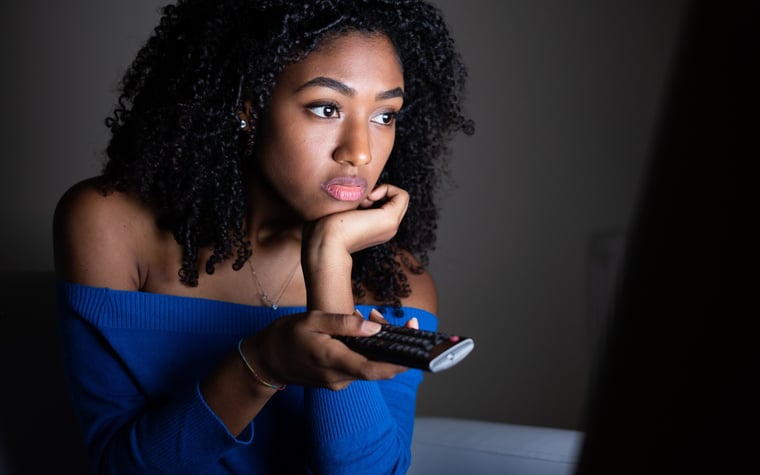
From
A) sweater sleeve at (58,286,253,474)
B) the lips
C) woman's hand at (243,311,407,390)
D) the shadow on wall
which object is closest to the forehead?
the lips

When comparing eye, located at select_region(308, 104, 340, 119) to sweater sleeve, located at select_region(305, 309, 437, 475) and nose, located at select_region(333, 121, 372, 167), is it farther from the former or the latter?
sweater sleeve, located at select_region(305, 309, 437, 475)

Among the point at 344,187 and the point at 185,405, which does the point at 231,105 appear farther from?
the point at 185,405

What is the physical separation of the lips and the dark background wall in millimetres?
1099

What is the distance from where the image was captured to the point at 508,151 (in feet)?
7.50

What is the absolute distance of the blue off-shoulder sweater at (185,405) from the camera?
3.38ft

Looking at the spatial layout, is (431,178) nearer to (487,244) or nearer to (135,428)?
(135,428)

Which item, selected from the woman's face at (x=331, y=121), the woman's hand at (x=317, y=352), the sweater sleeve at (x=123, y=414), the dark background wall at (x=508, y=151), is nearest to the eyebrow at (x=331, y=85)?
the woman's face at (x=331, y=121)

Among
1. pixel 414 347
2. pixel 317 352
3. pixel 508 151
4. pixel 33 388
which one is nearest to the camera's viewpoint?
pixel 414 347

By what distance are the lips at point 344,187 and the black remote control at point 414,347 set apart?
361 millimetres

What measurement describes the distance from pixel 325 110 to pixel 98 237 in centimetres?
42

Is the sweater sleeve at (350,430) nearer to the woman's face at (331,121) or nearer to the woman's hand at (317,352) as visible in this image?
the woman's hand at (317,352)

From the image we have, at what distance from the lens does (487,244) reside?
2361mm

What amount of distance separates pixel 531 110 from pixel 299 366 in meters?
1.62

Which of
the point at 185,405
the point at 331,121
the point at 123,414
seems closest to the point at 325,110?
the point at 331,121
